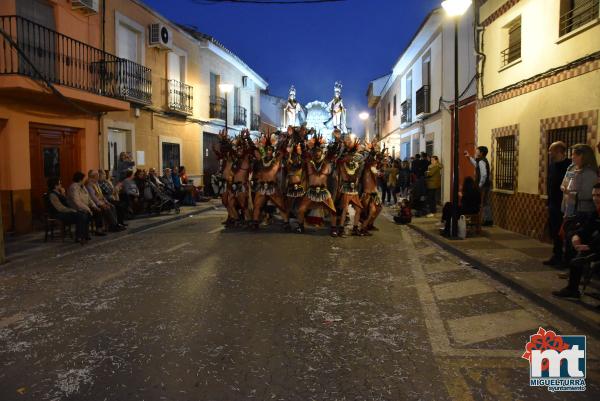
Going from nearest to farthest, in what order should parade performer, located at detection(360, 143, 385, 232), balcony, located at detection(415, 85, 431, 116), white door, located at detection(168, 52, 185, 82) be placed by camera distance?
parade performer, located at detection(360, 143, 385, 232) < balcony, located at detection(415, 85, 431, 116) < white door, located at detection(168, 52, 185, 82)

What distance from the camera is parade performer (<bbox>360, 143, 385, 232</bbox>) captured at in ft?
36.4

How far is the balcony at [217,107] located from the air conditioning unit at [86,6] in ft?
34.2

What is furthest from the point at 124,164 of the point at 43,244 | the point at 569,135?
the point at 569,135

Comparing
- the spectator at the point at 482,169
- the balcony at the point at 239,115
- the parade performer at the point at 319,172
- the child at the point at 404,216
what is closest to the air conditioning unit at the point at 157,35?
the parade performer at the point at 319,172

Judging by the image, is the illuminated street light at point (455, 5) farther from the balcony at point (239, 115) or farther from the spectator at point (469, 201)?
the balcony at point (239, 115)

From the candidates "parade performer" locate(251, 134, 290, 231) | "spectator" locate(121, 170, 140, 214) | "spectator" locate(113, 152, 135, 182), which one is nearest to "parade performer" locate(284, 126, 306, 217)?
"parade performer" locate(251, 134, 290, 231)

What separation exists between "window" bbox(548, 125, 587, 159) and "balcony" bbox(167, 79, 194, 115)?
13965mm

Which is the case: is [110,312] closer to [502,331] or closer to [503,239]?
[502,331]

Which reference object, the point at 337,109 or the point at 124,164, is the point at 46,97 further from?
the point at 337,109

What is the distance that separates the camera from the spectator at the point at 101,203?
11133mm

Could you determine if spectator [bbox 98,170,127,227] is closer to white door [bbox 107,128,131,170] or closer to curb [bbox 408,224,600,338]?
white door [bbox 107,128,131,170]

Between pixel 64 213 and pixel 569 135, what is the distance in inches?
378

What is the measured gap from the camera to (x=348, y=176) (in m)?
11.0

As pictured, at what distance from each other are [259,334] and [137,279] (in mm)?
2916
